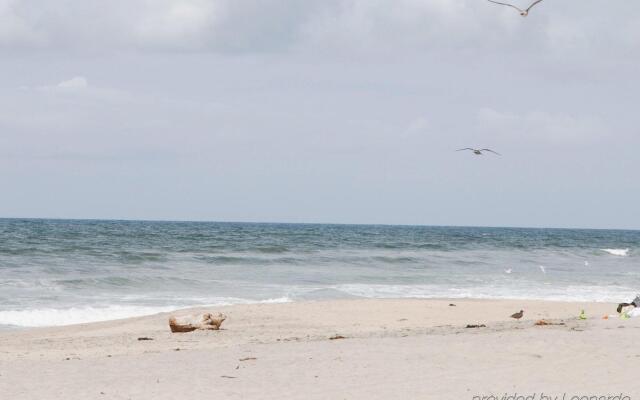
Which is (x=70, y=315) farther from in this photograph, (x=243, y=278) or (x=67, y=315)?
(x=243, y=278)

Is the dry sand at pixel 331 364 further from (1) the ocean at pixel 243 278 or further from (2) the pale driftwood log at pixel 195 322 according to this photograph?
(1) the ocean at pixel 243 278

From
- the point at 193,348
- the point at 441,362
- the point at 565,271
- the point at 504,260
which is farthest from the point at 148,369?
the point at 504,260

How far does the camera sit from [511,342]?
10328mm

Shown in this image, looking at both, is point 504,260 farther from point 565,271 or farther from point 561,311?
point 561,311

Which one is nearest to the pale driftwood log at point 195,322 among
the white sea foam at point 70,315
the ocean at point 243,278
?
the white sea foam at point 70,315

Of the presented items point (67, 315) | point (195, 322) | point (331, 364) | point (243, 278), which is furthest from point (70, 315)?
point (243, 278)

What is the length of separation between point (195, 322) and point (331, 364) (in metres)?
4.97

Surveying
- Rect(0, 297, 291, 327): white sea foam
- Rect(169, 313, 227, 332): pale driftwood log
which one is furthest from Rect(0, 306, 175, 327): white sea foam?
Rect(169, 313, 227, 332): pale driftwood log

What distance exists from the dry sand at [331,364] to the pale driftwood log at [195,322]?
0.26 m

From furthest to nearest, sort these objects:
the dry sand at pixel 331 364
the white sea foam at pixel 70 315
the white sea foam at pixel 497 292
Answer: the white sea foam at pixel 497 292 → the white sea foam at pixel 70 315 → the dry sand at pixel 331 364

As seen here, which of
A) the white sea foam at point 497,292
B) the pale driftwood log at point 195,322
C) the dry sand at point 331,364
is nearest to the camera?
the dry sand at point 331,364

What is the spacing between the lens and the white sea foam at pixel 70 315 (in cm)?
1691

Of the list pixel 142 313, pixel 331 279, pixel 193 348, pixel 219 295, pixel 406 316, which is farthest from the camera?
pixel 331 279

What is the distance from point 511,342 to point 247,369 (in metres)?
3.32
